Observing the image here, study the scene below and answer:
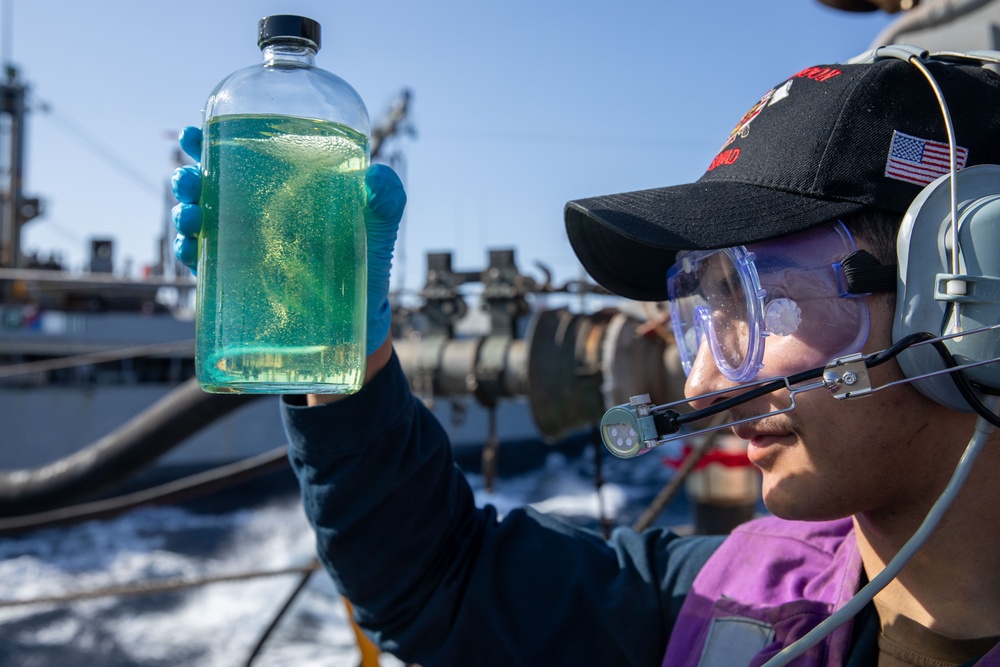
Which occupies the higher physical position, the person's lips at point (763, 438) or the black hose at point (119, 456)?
the person's lips at point (763, 438)

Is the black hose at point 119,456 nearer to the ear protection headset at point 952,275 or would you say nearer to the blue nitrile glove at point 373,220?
the blue nitrile glove at point 373,220

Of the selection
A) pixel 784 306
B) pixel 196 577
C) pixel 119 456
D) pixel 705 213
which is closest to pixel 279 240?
pixel 705 213

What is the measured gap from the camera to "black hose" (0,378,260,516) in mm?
3139

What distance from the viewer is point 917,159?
112cm

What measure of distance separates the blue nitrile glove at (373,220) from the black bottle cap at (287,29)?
212 millimetres

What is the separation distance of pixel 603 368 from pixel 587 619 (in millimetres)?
1270

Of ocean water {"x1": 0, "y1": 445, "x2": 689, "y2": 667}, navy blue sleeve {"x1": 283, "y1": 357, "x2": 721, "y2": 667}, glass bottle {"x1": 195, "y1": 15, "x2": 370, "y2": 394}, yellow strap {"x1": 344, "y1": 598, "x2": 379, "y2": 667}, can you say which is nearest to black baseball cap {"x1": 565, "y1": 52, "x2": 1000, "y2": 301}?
glass bottle {"x1": 195, "y1": 15, "x2": 370, "y2": 394}

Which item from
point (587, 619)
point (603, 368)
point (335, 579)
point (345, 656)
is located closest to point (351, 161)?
point (335, 579)

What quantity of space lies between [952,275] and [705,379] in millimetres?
409

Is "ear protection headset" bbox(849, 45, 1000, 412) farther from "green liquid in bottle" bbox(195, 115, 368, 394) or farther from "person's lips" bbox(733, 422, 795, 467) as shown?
"green liquid in bottle" bbox(195, 115, 368, 394)

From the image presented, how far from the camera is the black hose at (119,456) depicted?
314cm

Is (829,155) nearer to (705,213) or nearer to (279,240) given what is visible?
(705,213)

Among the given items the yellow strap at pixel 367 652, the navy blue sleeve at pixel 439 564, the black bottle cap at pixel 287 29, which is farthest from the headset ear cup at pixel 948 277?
the yellow strap at pixel 367 652

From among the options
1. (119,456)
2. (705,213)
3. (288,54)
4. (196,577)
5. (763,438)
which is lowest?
(196,577)
